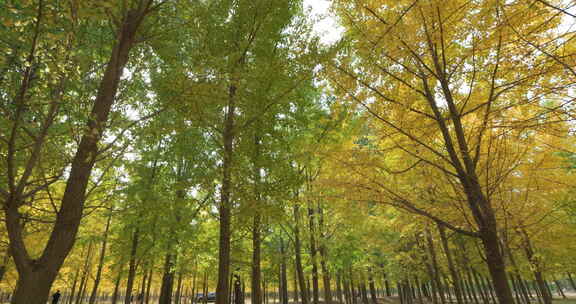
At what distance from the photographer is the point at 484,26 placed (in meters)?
3.83

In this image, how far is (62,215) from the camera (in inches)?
114

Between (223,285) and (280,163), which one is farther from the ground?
(280,163)

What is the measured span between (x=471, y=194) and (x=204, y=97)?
4.41m

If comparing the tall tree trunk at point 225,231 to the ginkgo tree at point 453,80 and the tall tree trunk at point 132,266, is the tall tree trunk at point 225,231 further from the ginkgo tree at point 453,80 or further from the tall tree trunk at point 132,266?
the tall tree trunk at point 132,266

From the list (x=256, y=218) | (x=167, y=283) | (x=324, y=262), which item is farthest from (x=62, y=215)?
(x=167, y=283)

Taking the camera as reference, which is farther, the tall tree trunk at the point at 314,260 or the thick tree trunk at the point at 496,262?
the tall tree trunk at the point at 314,260

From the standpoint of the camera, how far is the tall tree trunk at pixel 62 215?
2.54 m

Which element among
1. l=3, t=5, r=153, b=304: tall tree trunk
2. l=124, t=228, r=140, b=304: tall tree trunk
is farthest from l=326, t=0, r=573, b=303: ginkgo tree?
l=124, t=228, r=140, b=304: tall tree trunk

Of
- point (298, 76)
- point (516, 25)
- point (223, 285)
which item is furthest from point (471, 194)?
point (223, 285)

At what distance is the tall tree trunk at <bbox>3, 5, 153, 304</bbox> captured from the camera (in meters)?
2.54

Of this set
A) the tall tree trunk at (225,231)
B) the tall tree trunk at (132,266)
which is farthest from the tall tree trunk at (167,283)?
the tall tree trunk at (225,231)

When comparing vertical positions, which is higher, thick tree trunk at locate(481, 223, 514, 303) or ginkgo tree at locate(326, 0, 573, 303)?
ginkgo tree at locate(326, 0, 573, 303)

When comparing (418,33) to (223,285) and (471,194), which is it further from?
(223,285)

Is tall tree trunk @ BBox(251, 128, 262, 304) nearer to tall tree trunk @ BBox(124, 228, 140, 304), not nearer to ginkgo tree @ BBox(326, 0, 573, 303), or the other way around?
ginkgo tree @ BBox(326, 0, 573, 303)
